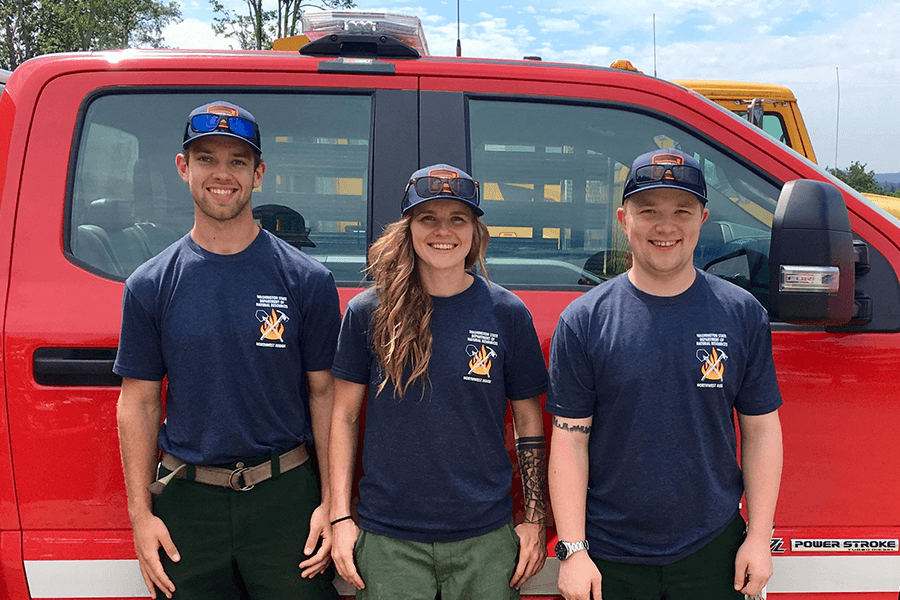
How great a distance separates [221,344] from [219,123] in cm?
55

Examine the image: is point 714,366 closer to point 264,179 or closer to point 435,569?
point 435,569

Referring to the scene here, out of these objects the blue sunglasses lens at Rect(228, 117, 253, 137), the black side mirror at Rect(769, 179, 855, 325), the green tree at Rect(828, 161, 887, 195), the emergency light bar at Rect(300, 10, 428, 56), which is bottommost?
the black side mirror at Rect(769, 179, 855, 325)

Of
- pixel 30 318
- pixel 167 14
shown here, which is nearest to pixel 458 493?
pixel 30 318

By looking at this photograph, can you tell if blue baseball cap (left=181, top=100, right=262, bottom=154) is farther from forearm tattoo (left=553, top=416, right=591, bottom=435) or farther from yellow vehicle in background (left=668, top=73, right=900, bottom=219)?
yellow vehicle in background (left=668, top=73, right=900, bottom=219)

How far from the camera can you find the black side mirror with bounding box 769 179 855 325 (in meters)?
1.61

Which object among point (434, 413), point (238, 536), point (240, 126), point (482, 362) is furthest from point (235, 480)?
point (240, 126)

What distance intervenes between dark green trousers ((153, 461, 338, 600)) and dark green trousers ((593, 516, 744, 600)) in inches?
30.2

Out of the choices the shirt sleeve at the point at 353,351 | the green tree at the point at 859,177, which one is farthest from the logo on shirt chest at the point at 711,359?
the green tree at the point at 859,177

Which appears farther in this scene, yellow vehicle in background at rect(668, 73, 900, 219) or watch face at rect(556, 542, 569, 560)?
yellow vehicle in background at rect(668, 73, 900, 219)

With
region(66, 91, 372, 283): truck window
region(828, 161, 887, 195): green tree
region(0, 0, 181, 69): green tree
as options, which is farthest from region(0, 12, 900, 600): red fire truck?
region(828, 161, 887, 195): green tree

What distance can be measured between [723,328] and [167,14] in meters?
27.0

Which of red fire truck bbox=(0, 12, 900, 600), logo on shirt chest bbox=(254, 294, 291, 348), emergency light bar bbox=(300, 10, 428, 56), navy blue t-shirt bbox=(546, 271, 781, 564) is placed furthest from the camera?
emergency light bar bbox=(300, 10, 428, 56)

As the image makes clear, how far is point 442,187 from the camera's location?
1.65m

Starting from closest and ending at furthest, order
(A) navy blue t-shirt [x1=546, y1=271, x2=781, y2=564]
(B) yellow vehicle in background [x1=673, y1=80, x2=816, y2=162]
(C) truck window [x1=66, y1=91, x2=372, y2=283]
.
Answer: (A) navy blue t-shirt [x1=546, y1=271, x2=781, y2=564] → (C) truck window [x1=66, y1=91, x2=372, y2=283] → (B) yellow vehicle in background [x1=673, y1=80, x2=816, y2=162]
